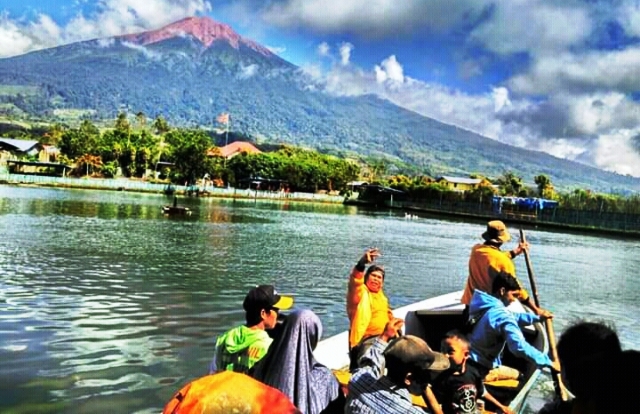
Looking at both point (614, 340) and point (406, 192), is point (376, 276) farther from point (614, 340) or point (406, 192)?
point (406, 192)

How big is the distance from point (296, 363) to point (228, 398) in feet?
4.78

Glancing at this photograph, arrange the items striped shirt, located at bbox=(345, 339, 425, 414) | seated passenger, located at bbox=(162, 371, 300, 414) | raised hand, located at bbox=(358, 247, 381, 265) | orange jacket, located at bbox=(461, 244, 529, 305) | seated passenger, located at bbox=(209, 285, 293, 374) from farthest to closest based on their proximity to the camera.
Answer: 1. orange jacket, located at bbox=(461, 244, 529, 305)
2. raised hand, located at bbox=(358, 247, 381, 265)
3. seated passenger, located at bbox=(209, 285, 293, 374)
4. striped shirt, located at bbox=(345, 339, 425, 414)
5. seated passenger, located at bbox=(162, 371, 300, 414)

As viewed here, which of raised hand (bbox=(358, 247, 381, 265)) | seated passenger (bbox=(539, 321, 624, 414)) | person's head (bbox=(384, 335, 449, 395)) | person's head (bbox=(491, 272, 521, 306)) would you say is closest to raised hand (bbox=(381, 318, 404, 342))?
raised hand (bbox=(358, 247, 381, 265))

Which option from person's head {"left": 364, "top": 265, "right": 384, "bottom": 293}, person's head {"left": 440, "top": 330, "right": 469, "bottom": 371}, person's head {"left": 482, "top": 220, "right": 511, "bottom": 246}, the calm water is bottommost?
the calm water

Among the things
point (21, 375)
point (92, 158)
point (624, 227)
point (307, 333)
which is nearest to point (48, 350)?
point (21, 375)

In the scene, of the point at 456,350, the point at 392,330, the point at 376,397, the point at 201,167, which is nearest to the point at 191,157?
the point at 201,167

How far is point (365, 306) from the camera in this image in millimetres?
6234

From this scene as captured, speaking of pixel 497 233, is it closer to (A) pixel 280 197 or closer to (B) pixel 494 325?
(B) pixel 494 325

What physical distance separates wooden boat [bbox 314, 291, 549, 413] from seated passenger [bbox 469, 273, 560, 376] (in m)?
0.35

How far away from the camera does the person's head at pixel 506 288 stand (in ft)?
20.2

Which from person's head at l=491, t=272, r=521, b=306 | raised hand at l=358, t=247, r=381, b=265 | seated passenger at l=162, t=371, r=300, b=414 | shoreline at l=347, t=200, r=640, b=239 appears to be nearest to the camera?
seated passenger at l=162, t=371, r=300, b=414

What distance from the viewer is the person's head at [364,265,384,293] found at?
6418 mm

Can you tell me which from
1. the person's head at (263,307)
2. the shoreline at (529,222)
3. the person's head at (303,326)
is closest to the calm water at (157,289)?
the person's head at (263,307)

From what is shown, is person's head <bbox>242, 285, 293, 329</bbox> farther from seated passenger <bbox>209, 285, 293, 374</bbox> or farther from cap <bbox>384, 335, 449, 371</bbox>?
cap <bbox>384, 335, 449, 371</bbox>
